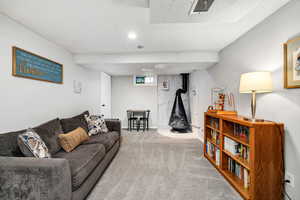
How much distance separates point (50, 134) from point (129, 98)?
3.76 meters

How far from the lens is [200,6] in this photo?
140 centimetres

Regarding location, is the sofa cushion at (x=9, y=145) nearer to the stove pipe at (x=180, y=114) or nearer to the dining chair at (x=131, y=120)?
the dining chair at (x=131, y=120)

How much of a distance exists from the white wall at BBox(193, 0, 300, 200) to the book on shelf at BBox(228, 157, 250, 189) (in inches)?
15.0

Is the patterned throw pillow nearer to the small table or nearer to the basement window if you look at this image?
the small table

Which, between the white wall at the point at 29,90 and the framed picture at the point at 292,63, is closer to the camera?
the framed picture at the point at 292,63

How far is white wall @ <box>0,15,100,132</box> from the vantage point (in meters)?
1.75

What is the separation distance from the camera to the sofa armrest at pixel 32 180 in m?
1.16

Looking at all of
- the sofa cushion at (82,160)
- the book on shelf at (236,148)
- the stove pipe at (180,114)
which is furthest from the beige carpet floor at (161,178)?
the stove pipe at (180,114)

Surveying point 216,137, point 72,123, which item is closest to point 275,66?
point 216,137

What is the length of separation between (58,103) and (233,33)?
3.42 metres

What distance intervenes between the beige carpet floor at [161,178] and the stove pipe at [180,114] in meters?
1.63

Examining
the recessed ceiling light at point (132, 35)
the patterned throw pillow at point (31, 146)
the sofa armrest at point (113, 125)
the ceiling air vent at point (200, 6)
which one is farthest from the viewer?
the sofa armrest at point (113, 125)

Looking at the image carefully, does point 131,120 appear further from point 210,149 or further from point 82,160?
point 82,160

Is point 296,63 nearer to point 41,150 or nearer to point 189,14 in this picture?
point 189,14
